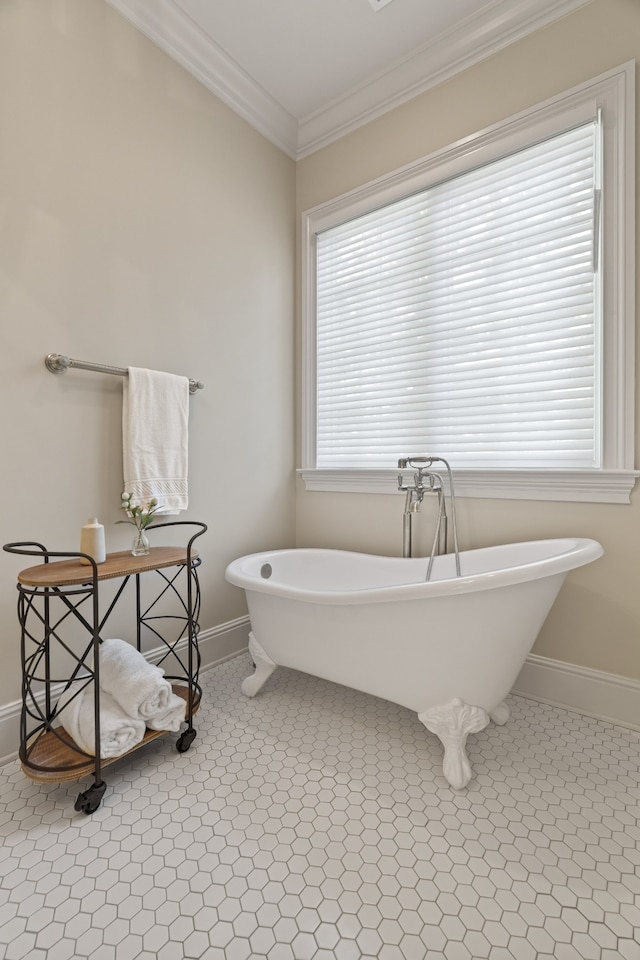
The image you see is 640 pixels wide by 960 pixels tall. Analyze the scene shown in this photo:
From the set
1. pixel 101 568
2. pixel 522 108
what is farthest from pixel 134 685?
pixel 522 108

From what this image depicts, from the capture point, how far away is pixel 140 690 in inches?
54.8

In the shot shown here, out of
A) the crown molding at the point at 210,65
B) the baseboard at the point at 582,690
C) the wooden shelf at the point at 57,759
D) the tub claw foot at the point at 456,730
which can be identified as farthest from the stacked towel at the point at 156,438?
the baseboard at the point at 582,690

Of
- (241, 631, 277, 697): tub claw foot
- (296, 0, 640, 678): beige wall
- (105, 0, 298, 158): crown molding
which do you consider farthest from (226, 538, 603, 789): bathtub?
(105, 0, 298, 158): crown molding

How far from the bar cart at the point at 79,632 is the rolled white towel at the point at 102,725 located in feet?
0.07

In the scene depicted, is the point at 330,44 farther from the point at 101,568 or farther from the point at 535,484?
the point at 101,568

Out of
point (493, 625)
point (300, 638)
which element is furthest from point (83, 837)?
point (493, 625)

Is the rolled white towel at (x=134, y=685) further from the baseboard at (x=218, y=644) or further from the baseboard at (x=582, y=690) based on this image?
the baseboard at (x=582, y=690)

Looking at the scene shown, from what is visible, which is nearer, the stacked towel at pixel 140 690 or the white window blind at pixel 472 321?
the stacked towel at pixel 140 690

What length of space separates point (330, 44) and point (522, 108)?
925 millimetres

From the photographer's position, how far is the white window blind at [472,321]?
1.77 metres

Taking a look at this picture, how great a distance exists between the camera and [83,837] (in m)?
1.17

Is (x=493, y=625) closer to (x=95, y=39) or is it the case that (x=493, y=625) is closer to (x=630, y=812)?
(x=630, y=812)

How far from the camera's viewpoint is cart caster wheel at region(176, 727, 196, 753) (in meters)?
1.51

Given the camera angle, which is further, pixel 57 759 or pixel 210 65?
pixel 210 65
